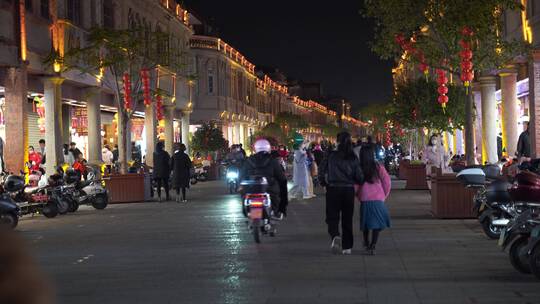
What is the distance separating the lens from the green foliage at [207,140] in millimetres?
52594

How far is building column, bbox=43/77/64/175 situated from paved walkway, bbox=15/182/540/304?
1134 centimetres

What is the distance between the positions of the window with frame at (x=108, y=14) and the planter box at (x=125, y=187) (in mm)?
11181

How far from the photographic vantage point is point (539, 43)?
24250 mm

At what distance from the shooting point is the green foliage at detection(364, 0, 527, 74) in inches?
752

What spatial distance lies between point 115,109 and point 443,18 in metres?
25.0

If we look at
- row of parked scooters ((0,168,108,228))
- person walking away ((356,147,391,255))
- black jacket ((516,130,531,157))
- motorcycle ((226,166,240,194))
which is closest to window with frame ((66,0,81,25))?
motorcycle ((226,166,240,194))

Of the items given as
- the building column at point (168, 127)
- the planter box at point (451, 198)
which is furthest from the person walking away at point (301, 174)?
the building column at point (168, 127)

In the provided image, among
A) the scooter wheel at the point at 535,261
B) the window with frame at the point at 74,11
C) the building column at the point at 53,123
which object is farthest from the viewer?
the window with frame at the point at 74,11

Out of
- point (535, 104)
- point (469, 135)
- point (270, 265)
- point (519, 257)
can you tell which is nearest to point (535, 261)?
point (519, 257)

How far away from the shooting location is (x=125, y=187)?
88.3 feet

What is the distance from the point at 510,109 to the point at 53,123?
1572cm

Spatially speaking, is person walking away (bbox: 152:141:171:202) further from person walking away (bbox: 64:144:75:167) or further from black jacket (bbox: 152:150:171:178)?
person walking away (bbox: 64:144:75:167)

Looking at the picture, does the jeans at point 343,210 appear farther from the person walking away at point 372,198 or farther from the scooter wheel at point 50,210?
the scooter wheel at point 50,210

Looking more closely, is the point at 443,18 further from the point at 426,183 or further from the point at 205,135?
the point at 205,135
